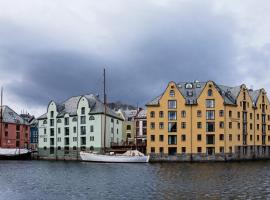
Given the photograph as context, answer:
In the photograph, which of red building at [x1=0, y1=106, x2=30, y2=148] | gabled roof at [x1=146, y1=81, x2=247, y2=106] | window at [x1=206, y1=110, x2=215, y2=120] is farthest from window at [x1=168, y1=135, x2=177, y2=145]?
red building at [x1=0, y1=106, x2=30, y2=148]

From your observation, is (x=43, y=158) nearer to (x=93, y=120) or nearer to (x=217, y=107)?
(x=93, y=120)

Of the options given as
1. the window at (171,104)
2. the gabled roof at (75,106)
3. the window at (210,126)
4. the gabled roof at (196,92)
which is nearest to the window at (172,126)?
the window at (171,104)

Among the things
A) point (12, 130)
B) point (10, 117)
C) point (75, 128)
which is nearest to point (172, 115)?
point (75, 128)

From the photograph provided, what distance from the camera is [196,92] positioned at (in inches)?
4828

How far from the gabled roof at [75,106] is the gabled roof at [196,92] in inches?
825

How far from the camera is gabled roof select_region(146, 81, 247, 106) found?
394 feet

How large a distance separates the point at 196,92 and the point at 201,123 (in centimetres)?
1027

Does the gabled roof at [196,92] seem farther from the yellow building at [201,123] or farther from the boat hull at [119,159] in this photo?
the boat hull at [119,159]

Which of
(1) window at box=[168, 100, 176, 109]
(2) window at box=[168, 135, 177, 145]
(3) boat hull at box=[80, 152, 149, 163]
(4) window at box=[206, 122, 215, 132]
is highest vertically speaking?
(1) window at box=[168, 100, 176, 109]

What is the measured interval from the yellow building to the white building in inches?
803

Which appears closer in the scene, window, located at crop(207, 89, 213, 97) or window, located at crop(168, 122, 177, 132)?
window, located at crop(207, 89, 213, 97)

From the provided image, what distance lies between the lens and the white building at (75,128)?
5241 inches

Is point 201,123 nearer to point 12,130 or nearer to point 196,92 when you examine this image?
point 196,92

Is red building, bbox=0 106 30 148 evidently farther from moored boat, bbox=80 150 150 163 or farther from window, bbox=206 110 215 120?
window, bbox=206 110 215 120
